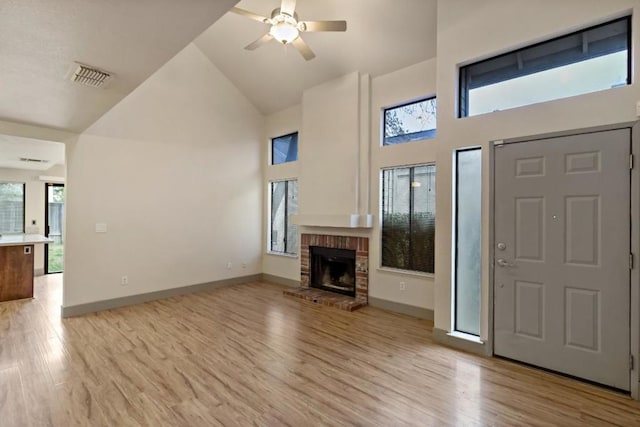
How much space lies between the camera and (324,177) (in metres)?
5.57

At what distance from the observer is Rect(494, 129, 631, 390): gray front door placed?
2652mm

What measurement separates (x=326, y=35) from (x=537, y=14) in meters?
2.75

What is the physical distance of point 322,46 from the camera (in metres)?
4.96

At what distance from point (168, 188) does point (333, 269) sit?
3.28 m

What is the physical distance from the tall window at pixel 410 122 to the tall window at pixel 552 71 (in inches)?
40.7

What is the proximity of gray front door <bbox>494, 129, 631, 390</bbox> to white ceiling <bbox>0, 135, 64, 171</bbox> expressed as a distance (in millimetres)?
6183

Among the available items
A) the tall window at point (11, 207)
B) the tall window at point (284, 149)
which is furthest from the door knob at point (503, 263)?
the tall window at point (11, 207)

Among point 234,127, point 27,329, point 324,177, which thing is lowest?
point 27,329

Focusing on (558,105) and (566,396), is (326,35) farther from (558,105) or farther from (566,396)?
(566,396)

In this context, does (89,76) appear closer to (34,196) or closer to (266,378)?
(266,378)

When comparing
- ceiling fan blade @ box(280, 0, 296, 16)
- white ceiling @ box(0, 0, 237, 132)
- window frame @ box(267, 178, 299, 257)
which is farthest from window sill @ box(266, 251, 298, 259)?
ceiling fan blade @ box(280, 0, 296, 16)

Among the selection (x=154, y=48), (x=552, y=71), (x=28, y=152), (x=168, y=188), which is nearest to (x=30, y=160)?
(x=28, y=152)

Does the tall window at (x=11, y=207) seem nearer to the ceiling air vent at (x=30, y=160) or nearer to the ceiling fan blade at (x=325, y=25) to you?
the ceiling air vent at (x=30, y=160)

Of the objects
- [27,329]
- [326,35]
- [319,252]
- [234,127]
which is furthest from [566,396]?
[234,127]
